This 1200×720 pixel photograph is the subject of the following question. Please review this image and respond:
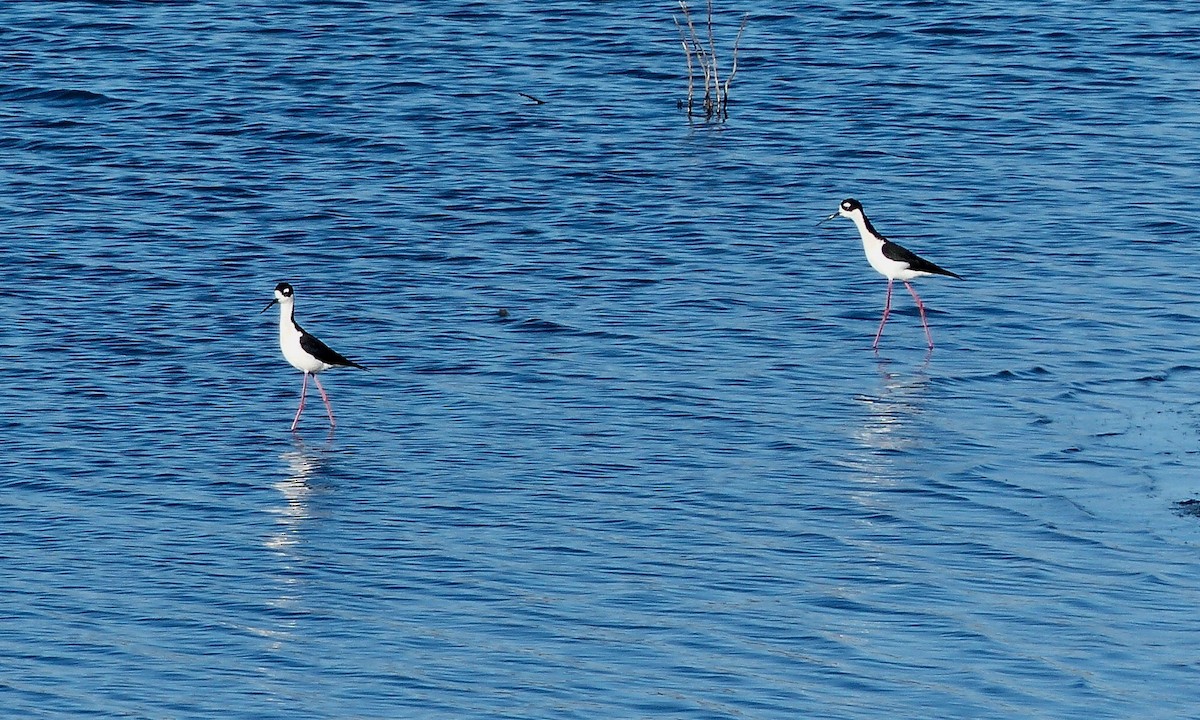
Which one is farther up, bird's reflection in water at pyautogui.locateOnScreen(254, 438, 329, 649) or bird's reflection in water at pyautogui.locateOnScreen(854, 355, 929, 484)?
bird's reflection in water at pyautogui.locateOnScreen(254, 438, 329, 649)

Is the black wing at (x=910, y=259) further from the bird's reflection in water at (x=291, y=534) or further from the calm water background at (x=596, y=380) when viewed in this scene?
the bird's reflection in water at (x=291, y=534)

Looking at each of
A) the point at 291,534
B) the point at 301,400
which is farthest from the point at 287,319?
the point at 291,534

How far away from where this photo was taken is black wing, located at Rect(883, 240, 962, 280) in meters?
18.4

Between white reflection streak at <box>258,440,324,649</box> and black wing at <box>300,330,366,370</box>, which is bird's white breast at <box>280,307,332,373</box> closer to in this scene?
black wing at <box>300,330,366,370</box>

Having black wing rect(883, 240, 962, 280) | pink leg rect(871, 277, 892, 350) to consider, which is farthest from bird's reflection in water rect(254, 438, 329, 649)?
black wing rect(883, 240, 962, 280)

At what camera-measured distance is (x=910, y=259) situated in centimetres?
1836

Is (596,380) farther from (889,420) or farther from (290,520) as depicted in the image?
(290,520)

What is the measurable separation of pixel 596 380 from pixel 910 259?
3806mm

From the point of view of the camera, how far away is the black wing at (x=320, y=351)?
1577 centimetres

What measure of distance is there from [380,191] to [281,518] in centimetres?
1038

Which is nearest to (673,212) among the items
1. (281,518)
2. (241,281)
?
(241,281)

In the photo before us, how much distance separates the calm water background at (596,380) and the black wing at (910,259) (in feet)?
1.74

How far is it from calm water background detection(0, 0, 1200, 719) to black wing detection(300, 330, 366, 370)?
476mm

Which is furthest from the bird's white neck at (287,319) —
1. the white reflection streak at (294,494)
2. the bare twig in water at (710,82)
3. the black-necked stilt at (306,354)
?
the bare twig in water at (710,82)
